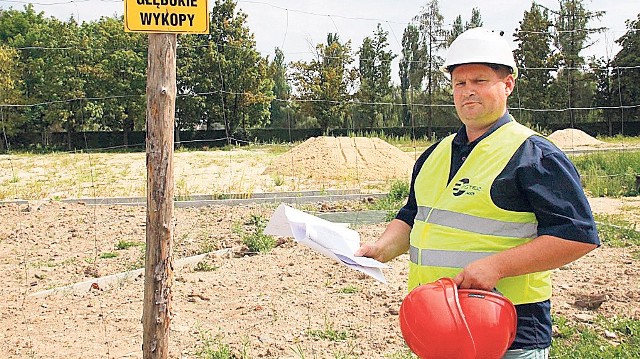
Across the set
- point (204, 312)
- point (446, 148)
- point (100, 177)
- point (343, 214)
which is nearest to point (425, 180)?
point (446, 148)

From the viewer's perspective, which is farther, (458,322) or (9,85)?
(9,85)

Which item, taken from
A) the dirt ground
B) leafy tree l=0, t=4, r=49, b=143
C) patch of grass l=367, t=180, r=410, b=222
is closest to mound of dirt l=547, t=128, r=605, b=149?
patch of grass l=367, t=180, r=410, b=222

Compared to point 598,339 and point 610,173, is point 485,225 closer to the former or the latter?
point 598,339

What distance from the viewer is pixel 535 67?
2973cm

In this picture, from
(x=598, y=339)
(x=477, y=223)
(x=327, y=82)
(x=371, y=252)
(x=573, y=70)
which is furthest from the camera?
(x=573, y=70)

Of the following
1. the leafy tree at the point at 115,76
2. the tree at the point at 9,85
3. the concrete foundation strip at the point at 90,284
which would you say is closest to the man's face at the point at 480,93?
the concrete foundation strip at the point at 90,284

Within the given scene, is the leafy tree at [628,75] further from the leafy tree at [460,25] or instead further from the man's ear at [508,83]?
the man's ear at [508,83]

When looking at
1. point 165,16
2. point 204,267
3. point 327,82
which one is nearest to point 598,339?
point 165,16

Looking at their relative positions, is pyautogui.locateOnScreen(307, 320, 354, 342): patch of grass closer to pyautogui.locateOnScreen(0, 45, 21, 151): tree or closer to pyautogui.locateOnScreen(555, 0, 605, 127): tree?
pyautogui.locateOnScreen(555, 0, 605, 127): tree

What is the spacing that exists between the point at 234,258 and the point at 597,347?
381 cm

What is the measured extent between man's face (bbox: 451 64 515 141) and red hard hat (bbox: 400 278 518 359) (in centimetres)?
52

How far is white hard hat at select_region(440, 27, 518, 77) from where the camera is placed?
1.98 metres

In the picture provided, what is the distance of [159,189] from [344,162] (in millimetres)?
14869

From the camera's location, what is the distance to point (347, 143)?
19.1 m
